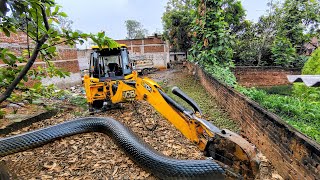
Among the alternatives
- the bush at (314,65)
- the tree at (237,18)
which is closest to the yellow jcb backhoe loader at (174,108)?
the bush at (314,65)

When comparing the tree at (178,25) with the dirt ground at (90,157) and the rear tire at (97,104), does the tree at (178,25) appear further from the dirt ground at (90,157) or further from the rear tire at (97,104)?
the dirt ground at (90,157)

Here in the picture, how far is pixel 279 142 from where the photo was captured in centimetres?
334

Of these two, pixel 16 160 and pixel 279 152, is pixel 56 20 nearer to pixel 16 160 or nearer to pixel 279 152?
pixel 16 160

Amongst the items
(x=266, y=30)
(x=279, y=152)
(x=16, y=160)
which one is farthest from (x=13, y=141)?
(x=266, y=30)

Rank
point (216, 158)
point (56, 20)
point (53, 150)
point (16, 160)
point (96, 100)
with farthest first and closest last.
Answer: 1. point (96, 100)
2. point (53, 150)
3. point (16, 160)
4. point (216, 158)
5. point (56, 20)

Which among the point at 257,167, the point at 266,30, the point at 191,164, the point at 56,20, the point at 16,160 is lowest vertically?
the point at 16,160

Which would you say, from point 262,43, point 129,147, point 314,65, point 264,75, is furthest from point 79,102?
point 262,43

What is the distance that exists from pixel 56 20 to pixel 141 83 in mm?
2610

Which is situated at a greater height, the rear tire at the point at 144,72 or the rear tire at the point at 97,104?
the rear tire at the point at 144,72

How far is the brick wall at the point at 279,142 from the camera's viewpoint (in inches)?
103

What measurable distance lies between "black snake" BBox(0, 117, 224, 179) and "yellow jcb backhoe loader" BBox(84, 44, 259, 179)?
19 centimetres

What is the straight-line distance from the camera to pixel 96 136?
459 cm

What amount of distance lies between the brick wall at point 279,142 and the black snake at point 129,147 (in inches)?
48.1

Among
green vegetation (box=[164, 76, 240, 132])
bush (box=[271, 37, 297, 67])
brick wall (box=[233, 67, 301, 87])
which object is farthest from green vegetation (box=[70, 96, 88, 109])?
bush (box=[271, 37, 297, 67])
